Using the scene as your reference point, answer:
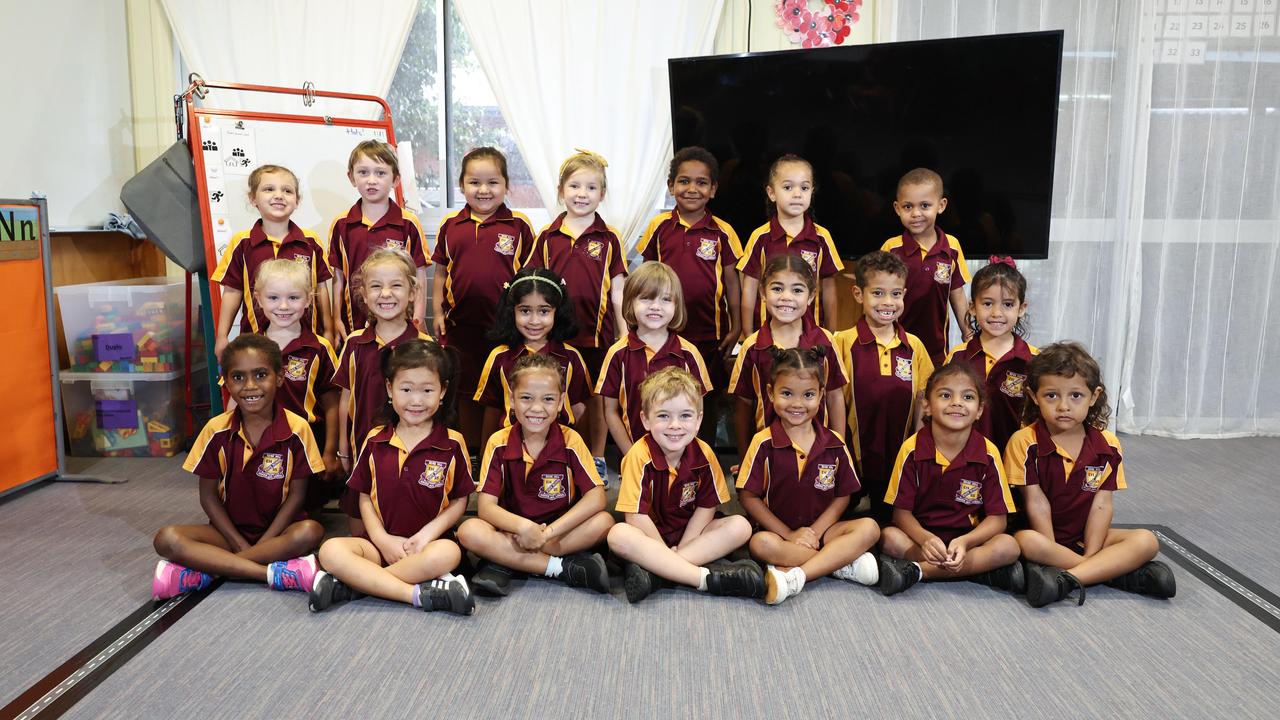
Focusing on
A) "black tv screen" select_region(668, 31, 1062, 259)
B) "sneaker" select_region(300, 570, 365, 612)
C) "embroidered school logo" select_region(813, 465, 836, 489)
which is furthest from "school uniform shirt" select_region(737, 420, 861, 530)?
"black tv screen" select_region(668, 31, 1062, 259)

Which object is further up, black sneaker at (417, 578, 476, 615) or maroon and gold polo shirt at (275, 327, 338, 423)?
maroon and gold polo shirt at (275, 327, 338, 423)

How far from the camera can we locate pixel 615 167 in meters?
3.79

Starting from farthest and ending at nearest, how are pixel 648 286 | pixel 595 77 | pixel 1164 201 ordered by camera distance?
pixel 595 77
pixel 1164 201
pixel 648 286

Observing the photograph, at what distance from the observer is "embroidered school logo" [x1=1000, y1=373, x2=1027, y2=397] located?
2.55m

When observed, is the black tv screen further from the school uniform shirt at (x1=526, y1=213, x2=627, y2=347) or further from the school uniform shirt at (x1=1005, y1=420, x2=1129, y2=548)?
the school uniform shirt at (x1=1005, y1=420, x2=1129, y2=548)

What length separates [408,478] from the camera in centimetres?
219

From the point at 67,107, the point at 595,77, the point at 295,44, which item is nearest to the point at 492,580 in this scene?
the point at 595,77

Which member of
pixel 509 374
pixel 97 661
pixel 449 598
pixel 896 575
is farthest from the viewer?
pixel 509 374

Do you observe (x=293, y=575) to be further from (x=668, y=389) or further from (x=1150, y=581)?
(x=1150, y=581)

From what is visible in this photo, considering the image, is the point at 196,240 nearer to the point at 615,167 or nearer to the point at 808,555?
the point at 615,167

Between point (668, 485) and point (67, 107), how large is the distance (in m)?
3.11

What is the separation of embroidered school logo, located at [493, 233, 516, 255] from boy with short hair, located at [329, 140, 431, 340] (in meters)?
0.27

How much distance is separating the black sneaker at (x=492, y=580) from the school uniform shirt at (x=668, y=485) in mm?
336

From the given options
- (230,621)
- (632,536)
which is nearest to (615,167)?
(632,536)
